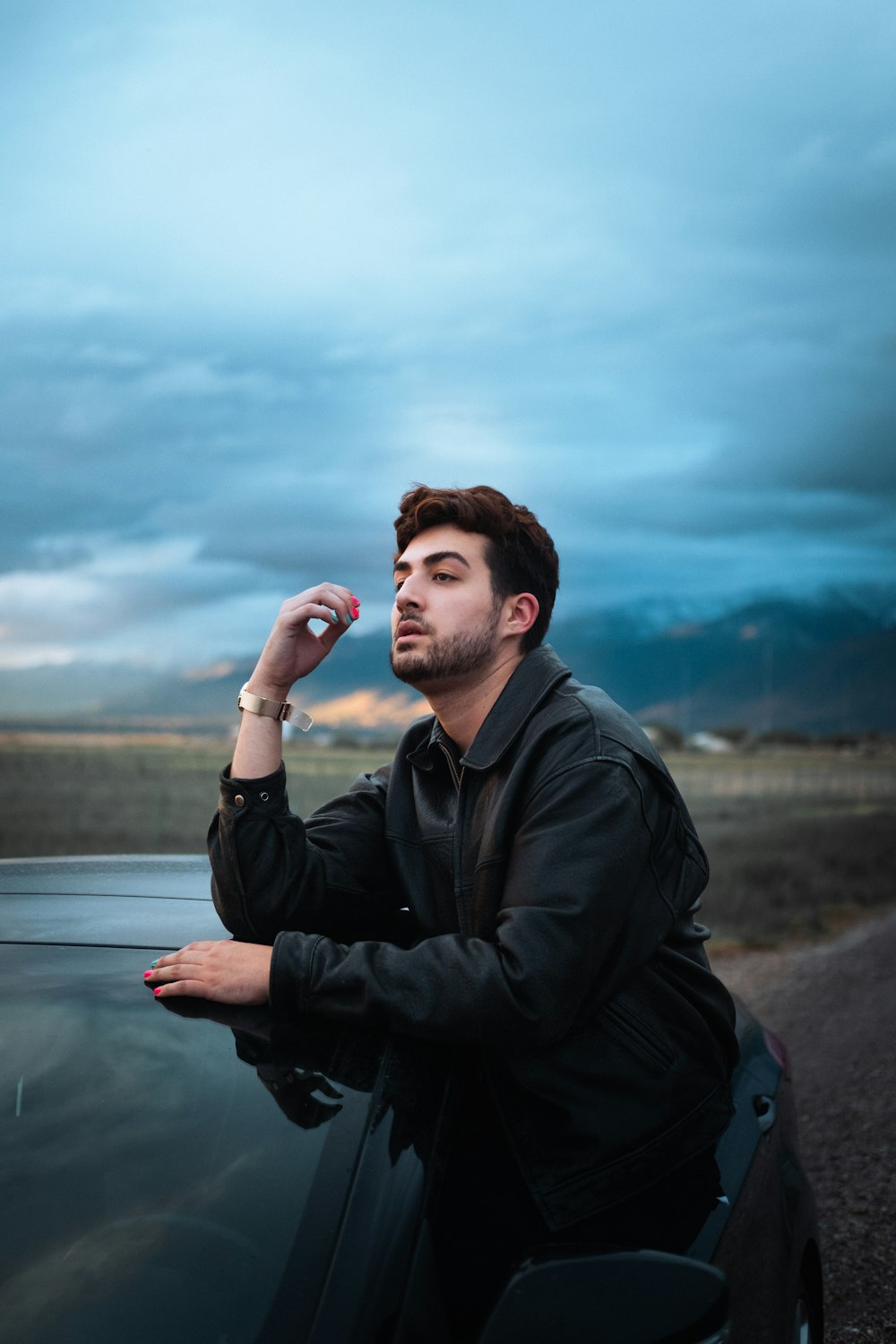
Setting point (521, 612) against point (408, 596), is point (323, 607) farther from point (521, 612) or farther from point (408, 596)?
point (521, 612)

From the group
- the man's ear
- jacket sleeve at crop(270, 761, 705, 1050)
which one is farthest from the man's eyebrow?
jacket sleeve at crop(270, 761, 705, 1050)

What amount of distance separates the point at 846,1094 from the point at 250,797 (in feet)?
15.0

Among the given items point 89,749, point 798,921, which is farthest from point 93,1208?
point 89,749

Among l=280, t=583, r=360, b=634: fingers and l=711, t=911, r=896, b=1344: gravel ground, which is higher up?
l=280, t=583, r=360, b=634: fingers

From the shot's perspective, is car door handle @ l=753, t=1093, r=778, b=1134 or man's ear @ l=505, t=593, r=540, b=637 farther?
man's ear @ l=505, t=593, r=540, b=637

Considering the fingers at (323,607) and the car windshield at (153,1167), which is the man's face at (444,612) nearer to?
the fingers at (323,607)

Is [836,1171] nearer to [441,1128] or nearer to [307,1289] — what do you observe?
[441,1128]

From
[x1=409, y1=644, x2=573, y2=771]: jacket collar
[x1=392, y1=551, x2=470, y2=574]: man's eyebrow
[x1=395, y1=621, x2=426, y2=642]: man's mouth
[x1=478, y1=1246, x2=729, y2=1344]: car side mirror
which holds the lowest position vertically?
[x1=478, y1=1246, x2=729, y2=1344]: car side mirror

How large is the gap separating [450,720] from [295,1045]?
97 centimetres

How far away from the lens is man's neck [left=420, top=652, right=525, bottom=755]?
2.74 meters

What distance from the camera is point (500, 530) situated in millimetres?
2879

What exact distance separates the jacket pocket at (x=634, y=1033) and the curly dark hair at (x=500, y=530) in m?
Answer: 0.98

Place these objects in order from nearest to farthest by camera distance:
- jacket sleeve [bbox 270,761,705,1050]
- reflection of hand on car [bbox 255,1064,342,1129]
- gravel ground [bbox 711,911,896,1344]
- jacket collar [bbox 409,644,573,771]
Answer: reflection of hand on car [bbox 255,1064,342,1129] → jacket sleeve [bbox 270,761,705,1050] → jacket collar [bbox 409,644,573,771] → gravel ground [bbox 711,911,896,1344]

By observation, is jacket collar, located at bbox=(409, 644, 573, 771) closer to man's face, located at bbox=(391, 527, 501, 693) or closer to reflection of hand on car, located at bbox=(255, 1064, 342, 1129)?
man's face, located at bbox=(391, 527, 501, 693)
